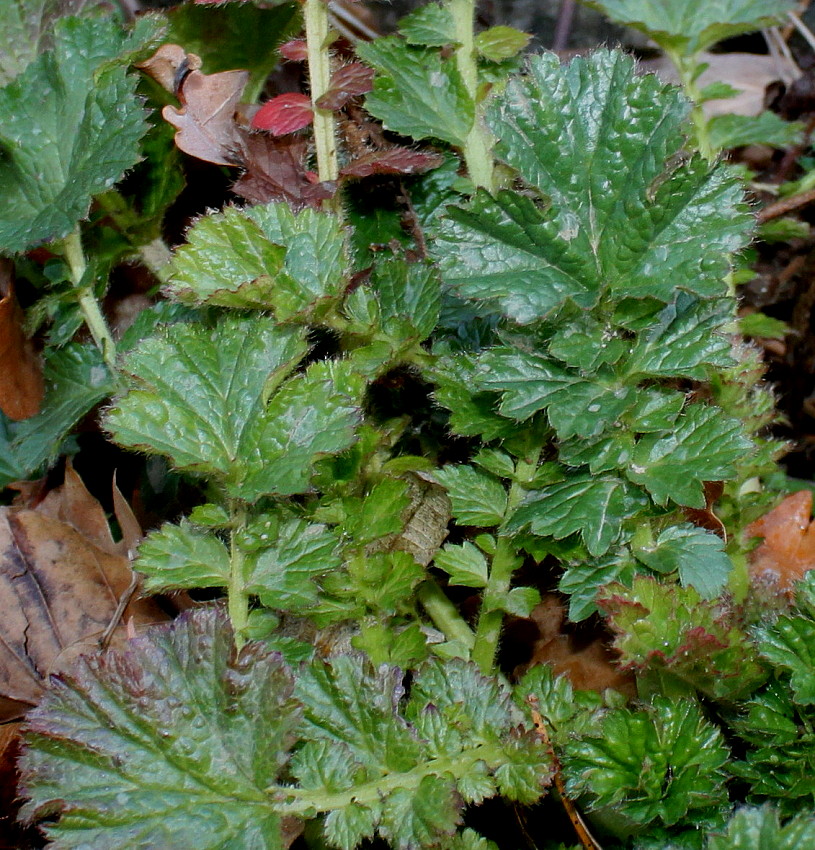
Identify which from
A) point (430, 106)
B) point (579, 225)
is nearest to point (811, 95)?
point (430, 106)

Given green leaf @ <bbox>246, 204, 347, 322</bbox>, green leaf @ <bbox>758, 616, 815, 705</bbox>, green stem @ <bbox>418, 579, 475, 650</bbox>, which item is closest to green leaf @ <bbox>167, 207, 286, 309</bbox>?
green leaf @ <bbox>246, 204, 347, 322</bbox>

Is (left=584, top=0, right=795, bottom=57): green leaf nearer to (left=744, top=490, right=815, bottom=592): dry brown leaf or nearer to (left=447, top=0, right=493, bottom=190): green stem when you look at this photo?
(left=447, top=0, right=493, bottom=190): green stem

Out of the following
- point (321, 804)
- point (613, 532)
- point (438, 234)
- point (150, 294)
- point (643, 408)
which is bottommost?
point (321, 804)

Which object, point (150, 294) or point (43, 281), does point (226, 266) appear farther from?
point (43, 281)

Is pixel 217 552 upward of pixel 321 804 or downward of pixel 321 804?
upward

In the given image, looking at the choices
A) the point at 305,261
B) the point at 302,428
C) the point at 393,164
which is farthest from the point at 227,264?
the point at 393,164
